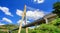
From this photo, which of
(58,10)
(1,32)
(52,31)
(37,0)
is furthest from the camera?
(1,32)

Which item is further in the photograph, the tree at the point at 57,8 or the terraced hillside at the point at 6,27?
the terraced hillside at the point at 6,27

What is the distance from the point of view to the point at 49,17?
480cm

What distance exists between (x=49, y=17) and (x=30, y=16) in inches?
49.2

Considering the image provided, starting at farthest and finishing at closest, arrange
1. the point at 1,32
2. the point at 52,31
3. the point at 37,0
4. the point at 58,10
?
1. the point at 1,32
2. the point at 37,0
3. the point at 58,10
4. the point at 52,31

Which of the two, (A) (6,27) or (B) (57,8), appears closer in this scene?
(B) (57,8)

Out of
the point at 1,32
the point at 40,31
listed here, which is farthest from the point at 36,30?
the point at 1,32

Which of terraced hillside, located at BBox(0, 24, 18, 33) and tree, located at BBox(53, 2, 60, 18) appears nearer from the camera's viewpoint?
tree, located at BBox(53, 2, 60, 18)

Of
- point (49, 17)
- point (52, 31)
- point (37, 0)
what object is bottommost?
point (52, 31)

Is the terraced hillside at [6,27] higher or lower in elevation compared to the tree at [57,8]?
lower

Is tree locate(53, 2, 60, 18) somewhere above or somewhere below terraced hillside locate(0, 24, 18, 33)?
above

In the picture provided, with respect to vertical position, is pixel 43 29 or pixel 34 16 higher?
pixel 34 16

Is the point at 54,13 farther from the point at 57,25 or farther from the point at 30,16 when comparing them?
the point at 30,16

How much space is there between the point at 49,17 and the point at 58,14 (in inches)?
11.4

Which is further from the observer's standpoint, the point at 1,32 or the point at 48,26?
the point at 1,32
